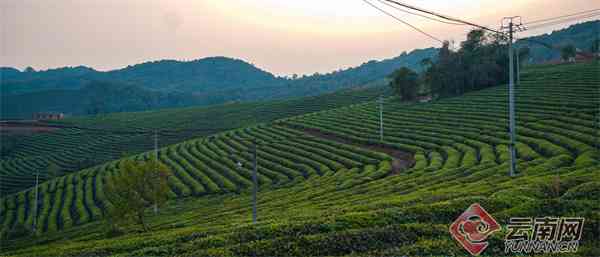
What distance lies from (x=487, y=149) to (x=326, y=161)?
47.4ft

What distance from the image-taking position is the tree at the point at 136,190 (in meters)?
30.2

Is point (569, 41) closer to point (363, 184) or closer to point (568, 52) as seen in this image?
point (568, 52)

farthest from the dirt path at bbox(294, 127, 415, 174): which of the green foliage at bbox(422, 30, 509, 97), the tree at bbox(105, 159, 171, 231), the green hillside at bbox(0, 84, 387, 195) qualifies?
the green hillside at bbox(0, 84, 387, 195)

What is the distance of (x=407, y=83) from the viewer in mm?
85250

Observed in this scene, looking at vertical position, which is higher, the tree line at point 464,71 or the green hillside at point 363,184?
the tree line at point 464,71

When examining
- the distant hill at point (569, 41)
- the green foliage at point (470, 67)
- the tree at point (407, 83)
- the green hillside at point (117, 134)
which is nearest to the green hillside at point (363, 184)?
the green foliage at point (470, 67)

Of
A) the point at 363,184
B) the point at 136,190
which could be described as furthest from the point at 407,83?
the point at 136,190

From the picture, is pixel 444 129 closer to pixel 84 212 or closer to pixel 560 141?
pixel 560 141

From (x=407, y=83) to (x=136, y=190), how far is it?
2437 inches

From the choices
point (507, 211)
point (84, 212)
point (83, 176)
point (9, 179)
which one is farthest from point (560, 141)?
point (9, 179)

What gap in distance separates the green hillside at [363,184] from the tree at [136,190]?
1.57 metres

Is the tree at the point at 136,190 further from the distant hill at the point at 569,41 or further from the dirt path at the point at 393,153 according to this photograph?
the distant hill at the point at 569,41

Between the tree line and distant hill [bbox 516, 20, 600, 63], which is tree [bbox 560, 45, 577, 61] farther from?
distant hill [bbox 516, 20, 600, 63]

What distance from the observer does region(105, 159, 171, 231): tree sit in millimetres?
30156
